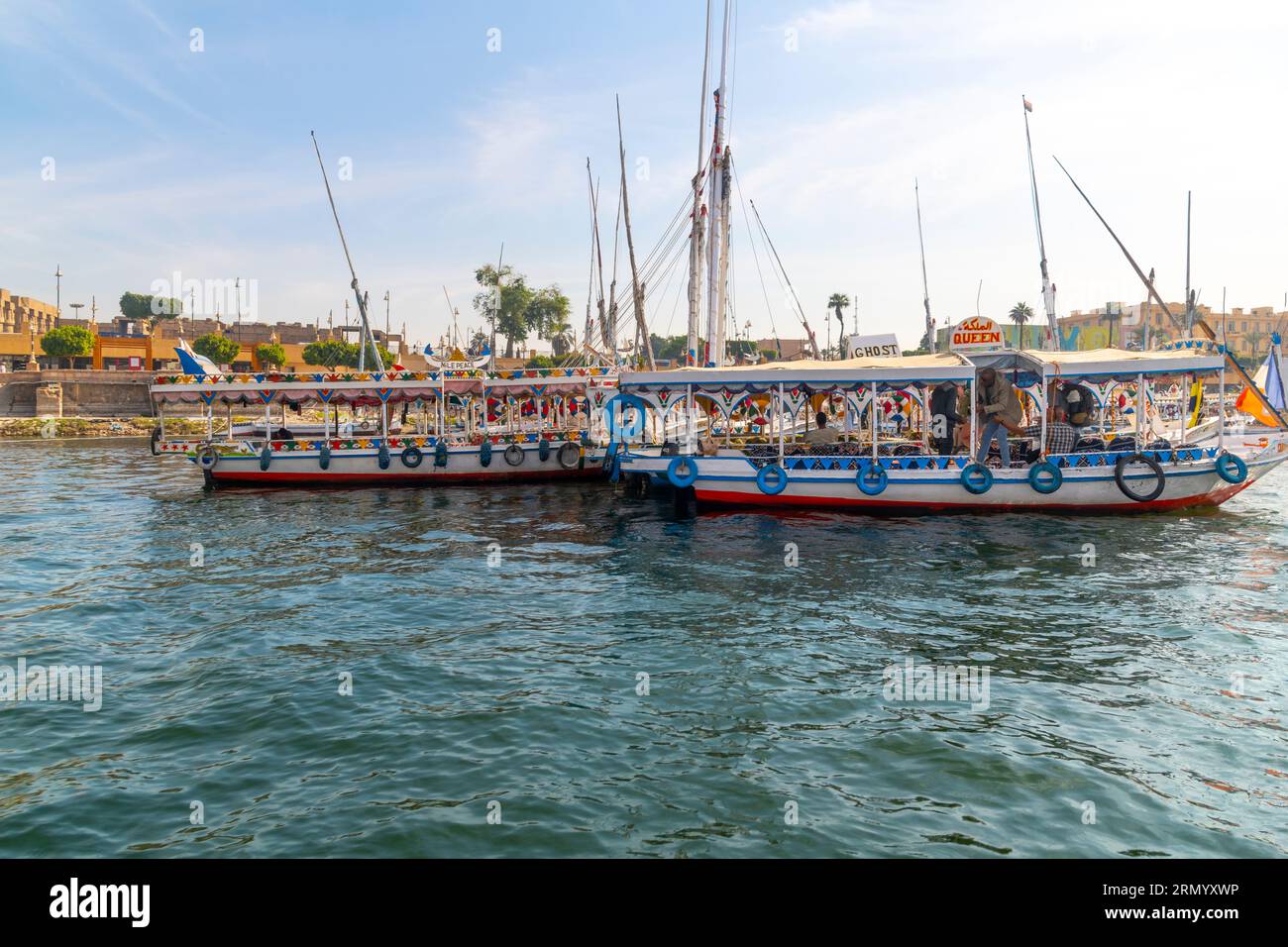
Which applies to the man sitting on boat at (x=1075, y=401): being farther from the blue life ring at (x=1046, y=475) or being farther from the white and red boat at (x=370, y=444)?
the white and red boat at (x=370, y=444)

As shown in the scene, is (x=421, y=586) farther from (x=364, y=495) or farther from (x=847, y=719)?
(x=364, y=495)

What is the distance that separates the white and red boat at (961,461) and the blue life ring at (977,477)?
24mm

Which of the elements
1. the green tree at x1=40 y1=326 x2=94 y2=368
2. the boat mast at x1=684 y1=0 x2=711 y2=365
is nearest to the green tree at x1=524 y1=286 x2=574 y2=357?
the green tree at x1=40 y1=326 x2=94 y2=368

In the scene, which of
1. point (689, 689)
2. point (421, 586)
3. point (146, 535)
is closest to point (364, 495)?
point (146, 535)

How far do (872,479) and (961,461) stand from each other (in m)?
2.24

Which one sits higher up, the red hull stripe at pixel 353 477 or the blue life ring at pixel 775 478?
the blue life ring at pixel 775 478

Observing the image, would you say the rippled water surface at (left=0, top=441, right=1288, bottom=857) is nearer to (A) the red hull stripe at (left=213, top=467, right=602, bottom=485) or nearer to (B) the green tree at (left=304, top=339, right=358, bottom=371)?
(A) the red hull stripe at (left=213, top=467, right=602, bottom=485)

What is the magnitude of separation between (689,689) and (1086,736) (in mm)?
3905

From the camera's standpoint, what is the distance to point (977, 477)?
70.5 ft

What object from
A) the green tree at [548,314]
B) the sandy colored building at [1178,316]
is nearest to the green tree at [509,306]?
the green tree at [548,314]

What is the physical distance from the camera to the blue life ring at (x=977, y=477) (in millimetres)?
21469

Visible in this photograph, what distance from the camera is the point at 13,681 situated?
10305 millimetres

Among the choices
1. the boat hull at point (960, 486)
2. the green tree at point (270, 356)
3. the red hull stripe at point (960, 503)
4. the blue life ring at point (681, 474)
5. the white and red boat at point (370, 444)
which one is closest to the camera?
the boat hull at point (960, 486)

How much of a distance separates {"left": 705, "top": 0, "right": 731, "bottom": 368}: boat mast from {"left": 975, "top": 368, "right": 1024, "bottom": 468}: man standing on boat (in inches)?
369
